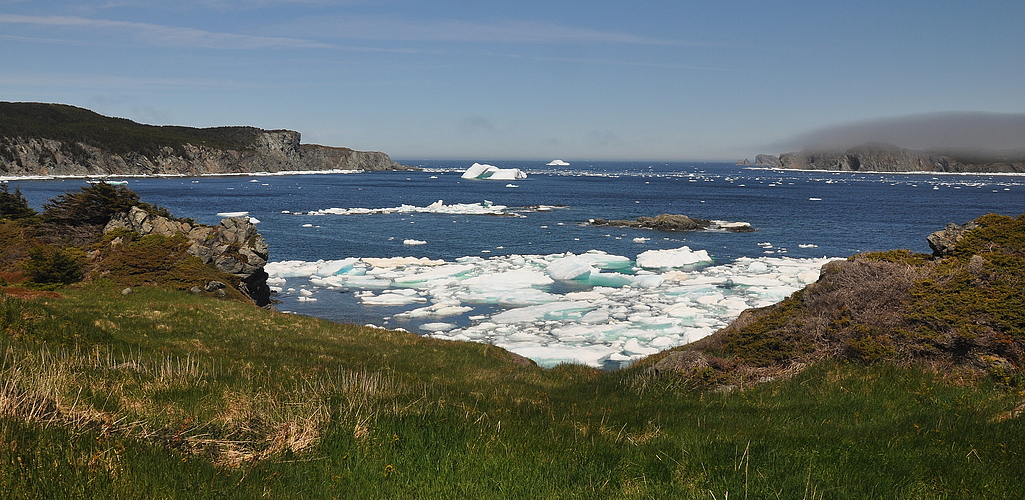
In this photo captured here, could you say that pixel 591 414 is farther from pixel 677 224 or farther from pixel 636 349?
pixel 677 224

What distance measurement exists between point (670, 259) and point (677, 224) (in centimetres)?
2610

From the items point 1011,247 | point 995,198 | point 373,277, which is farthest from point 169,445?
point 995,198

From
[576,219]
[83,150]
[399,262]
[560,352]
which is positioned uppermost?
[83,150]

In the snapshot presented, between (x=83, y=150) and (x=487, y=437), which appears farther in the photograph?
(x=83, y=150)

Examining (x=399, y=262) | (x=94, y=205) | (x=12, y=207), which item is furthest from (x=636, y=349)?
(x=12, y=207)

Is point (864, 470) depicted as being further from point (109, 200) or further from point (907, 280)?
point (109, 200)

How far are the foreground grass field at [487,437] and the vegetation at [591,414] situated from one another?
0.09ft

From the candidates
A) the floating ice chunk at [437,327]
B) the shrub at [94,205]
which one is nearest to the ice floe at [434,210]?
the shrub at [94,205]

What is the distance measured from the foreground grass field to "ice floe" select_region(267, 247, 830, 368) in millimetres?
13043

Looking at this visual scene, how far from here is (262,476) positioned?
5.23 metres

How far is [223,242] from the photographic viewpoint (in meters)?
29.6

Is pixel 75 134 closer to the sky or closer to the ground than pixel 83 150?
closer to the sky

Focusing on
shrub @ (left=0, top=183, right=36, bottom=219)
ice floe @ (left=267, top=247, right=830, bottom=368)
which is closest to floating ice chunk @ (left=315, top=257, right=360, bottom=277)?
ice floe @ (left=267, top=247, right=830, bottom=368)

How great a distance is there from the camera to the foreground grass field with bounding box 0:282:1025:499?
5.06 meters
